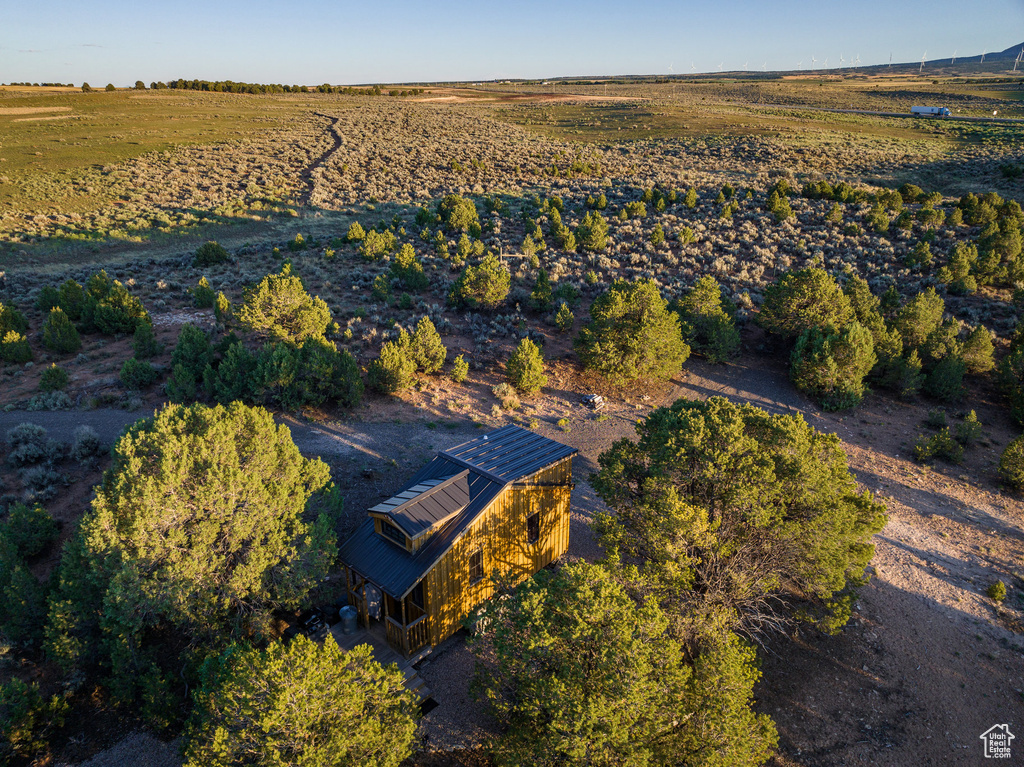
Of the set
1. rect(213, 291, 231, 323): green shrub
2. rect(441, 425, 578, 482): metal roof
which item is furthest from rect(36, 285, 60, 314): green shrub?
rect(441, 425, 578, 482): metal roof

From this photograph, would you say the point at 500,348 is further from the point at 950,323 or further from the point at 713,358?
the point at 950,323

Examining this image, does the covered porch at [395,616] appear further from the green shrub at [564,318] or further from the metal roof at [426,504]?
the green shrub at [564,318]

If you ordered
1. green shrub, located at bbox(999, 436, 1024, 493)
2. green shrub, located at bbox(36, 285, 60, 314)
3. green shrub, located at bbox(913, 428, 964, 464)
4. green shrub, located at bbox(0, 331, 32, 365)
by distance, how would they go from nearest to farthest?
green shrub, located at bbox(999, 436, 1024, 493)
green shrub, located at bbox(913, 428, 964, 464)
green shrub, located at bbox(0, 331, 32, 365)
green shrub, located at bbox(36, 285, 60, 314)

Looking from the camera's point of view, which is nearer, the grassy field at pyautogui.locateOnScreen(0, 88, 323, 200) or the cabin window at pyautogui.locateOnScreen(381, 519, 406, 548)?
the cabin window at pyautogui.locateOnScreen(381, 519, 406, 548)

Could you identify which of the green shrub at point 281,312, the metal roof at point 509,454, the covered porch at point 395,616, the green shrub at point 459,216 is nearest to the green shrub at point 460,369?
the green shrub at point 281,312

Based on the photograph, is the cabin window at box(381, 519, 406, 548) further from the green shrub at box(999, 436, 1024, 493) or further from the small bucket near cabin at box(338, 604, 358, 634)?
the green shrub at box(999, 436, 1024, 493)

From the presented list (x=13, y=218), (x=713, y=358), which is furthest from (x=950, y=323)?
(x=13, y=218)
